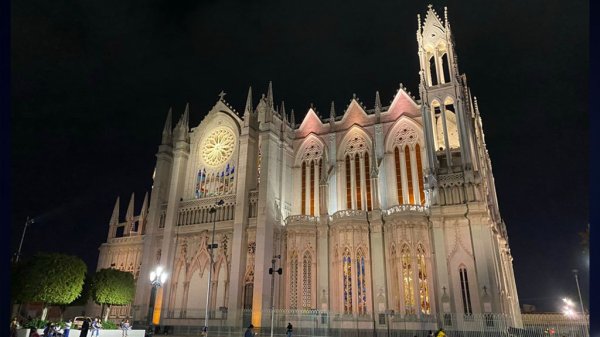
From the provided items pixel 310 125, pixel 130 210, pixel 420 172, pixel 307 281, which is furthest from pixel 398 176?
pixel 130 210

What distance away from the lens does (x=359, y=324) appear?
32250mm

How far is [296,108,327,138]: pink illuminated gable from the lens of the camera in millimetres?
44562

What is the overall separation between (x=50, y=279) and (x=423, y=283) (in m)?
29.4

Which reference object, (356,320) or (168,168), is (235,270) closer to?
(356,320)

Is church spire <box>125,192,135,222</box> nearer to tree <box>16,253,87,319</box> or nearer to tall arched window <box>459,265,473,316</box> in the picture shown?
tree <box>16,253,87,319</box>

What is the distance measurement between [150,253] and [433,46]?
36.1m

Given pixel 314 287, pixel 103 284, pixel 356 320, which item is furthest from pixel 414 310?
pixel 103 284

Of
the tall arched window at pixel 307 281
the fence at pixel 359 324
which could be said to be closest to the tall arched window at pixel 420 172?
the fence at pixel 359 324

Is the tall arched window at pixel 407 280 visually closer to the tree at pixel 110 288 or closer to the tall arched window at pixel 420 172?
the tall arched window at pixel 420 172

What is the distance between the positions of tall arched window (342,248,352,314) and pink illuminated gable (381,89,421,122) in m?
14.4

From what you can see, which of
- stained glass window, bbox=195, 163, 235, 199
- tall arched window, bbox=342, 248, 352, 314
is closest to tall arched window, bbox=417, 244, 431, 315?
tall arched window, bbox=342, 248, 352, 314

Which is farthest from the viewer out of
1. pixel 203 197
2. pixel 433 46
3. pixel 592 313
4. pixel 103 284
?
pixel 203 197

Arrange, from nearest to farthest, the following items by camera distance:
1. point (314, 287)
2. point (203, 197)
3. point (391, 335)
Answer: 1. point (391, 335)
2. point (314, 287)
3. point (203, 197)

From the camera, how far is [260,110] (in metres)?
44.3
